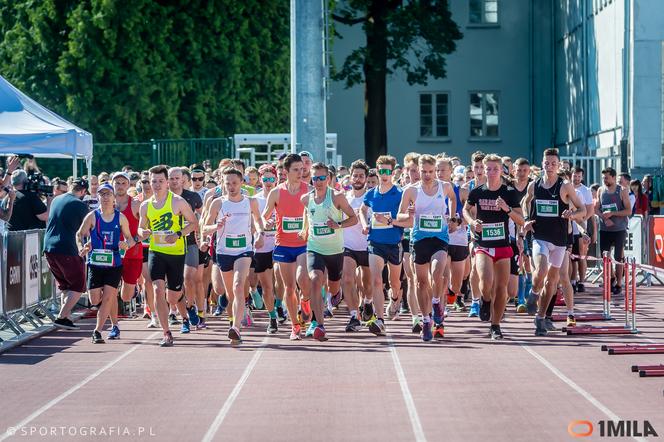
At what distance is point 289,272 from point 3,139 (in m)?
6.07

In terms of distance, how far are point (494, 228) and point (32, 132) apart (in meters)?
7.92

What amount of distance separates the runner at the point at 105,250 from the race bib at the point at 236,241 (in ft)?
3.62

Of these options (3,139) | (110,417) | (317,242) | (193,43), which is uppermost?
(193,43)

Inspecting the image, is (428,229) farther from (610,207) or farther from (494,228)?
(610,207)

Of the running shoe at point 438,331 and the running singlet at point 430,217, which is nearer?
the running singlet at point 430,217

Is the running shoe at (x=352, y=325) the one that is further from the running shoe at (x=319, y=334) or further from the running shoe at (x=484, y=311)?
the running shoe at (x=484, y=311)

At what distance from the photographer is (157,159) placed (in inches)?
1299

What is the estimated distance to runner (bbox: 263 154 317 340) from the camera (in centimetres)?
1567

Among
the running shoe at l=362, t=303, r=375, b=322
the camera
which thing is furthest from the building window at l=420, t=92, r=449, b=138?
the running shoe at l=362, t=303, r=375, b=322

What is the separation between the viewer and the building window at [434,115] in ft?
174

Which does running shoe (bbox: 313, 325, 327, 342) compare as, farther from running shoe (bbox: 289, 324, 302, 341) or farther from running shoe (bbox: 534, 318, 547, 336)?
running shoe (bbox: 534, 318, 547, 336)

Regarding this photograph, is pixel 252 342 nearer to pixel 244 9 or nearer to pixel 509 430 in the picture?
→ pixel 509 430

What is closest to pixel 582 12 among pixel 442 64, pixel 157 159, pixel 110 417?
pixel 442 64

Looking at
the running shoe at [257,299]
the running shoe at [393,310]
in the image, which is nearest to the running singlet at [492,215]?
the running shoe at [393,310]
